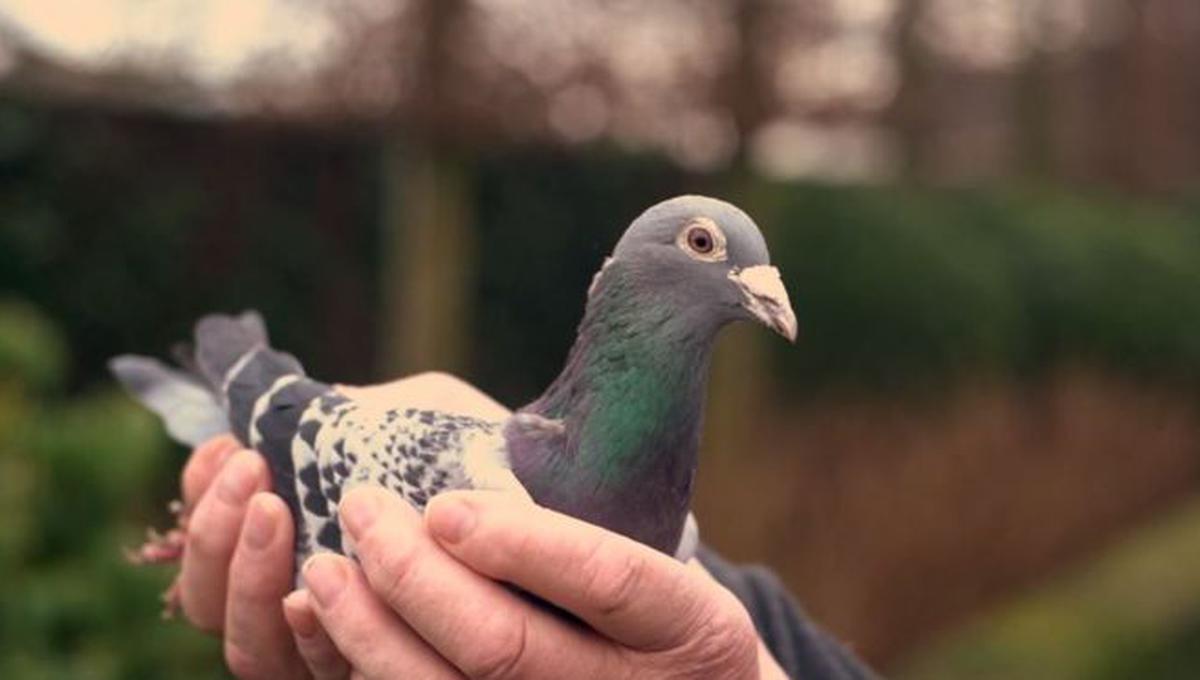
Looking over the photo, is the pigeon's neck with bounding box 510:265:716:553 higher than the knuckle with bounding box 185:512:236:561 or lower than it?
higher

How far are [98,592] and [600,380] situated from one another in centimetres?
276

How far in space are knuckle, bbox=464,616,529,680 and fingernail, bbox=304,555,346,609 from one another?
0.13m

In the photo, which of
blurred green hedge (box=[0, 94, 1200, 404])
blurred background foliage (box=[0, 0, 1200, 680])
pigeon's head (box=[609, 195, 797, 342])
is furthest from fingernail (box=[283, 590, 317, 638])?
blurred green hedge (box=[0, 94, 1200, 404])

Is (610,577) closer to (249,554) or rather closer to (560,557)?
(560,557)

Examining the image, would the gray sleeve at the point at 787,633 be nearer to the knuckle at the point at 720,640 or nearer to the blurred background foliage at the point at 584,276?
the knuckle at the point at 720,640

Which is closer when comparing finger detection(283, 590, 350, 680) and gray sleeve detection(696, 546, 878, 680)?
finger detection(283, 590, 350, 680)

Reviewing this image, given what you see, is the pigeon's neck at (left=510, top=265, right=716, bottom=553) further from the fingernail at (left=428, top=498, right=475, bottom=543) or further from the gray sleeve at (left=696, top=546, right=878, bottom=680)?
the gray sleeve at (left=696, top=546, right=878, bottom=680)

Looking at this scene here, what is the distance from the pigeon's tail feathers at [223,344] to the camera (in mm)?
2123

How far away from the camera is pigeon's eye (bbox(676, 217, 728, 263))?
159 centimetres

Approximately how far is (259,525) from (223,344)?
0.40 meters

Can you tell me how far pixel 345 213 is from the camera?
625cm

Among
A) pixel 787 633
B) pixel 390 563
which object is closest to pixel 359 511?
pixel 390 563

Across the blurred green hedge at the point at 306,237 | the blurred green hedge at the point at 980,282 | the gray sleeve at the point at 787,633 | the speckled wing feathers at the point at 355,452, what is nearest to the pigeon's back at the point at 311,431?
the speckled wing feathers at the point at 355,452

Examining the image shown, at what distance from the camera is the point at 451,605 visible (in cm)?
153
